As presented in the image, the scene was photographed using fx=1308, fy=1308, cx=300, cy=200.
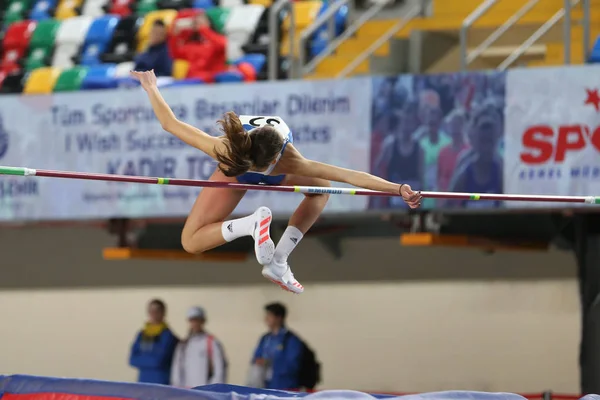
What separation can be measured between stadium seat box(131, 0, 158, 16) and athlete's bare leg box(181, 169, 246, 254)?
259 inches

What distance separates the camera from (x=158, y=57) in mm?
10859

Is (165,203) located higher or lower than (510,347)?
higher

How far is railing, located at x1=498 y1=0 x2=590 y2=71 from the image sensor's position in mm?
8648

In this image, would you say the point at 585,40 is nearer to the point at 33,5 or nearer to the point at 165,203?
the point at 165,203

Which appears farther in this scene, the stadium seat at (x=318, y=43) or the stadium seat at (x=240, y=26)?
the stadium seat at (x=240, y=26)

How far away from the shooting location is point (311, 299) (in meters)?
11.6

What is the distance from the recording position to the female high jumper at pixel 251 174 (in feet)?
20.1

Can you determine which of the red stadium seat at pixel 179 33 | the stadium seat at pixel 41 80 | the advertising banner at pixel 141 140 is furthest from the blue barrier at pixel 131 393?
the stadium seat at pixel 41 80

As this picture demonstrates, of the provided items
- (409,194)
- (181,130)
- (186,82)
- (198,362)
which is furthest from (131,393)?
(186,82)

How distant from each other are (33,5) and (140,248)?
374 cm

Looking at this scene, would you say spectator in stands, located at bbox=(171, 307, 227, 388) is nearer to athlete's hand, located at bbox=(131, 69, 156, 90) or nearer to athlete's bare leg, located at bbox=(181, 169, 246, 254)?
athlete's bare leg, located at bbox=(181, 169, 246, 254)

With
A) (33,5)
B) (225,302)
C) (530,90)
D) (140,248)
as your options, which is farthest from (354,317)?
(33,5)

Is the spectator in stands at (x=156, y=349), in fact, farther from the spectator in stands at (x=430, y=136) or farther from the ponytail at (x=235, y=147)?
the ponytail at (x=235, y=147)

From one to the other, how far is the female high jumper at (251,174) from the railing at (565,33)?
2823 millimetres
